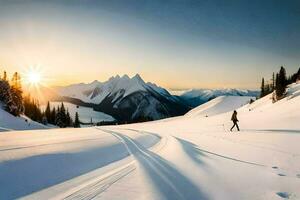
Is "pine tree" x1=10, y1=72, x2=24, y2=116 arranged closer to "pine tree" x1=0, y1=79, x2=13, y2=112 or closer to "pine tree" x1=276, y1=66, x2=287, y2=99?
"pine tree" x1=0, y1=79, x2=13, y2=112

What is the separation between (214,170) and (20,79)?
122366 mm

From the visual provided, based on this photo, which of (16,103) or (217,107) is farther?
(217,107)

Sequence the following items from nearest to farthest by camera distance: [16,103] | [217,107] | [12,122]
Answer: [12,122]
[16,103]
[217,107]

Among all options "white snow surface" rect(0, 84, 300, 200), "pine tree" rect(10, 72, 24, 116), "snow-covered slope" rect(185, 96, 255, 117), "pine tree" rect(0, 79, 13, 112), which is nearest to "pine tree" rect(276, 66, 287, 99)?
"snow-covered slope" rect(185, 96, 255, 117)

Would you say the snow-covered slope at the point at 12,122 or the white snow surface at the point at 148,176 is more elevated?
the white snow surface at the point at 148,176

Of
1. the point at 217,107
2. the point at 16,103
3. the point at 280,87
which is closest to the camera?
the point at 280,87

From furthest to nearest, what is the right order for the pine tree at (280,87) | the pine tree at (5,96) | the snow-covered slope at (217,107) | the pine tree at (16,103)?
1. the snow-covered slope at (217,107)
2. the pine tree at (16,103)
3. the pine tree at (5,96)
4. the pine tree at (280,87)

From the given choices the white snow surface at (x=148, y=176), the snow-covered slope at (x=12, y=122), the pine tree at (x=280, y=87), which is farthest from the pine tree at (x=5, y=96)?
the white snow surface at (x=148, y=176)

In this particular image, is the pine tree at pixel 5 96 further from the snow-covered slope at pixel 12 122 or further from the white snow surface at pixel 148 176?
the white snow surface at pixel 148 176

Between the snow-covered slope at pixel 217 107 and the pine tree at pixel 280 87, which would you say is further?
the snow-covered slope at pixel 217 107

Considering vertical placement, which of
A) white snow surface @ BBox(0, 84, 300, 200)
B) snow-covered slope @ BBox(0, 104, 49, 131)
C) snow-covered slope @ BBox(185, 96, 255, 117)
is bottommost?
snow-covered slope @ BBox(0, 104, 49, 131)

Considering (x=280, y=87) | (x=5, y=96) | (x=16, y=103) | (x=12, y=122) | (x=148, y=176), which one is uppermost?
(x=280, y=87)

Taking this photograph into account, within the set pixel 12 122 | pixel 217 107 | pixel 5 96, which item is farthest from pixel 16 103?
pixel 217 107

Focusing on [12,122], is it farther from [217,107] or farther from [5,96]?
[217,107]
